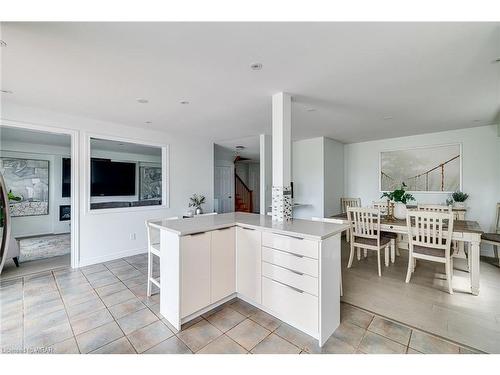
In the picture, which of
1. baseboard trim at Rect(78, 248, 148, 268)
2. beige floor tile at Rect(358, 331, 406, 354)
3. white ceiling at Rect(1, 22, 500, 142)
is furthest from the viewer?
baseboard trim at Rect(78, 248, 148, 268)

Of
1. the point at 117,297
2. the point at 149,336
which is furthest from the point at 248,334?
A: the point at 117,297

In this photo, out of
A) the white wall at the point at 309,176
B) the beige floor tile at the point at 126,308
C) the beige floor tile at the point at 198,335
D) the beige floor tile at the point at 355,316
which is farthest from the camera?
the white wall at the point at 309,176

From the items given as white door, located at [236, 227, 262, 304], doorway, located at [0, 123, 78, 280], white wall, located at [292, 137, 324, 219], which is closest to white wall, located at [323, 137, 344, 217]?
white wall, located at [292, 137, 324, 219]

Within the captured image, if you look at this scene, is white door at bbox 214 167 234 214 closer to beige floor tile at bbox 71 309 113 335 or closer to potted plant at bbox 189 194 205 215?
potted plant at bbox 189 194 205 215

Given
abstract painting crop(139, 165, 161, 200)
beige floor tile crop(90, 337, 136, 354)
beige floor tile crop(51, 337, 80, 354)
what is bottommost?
beige floor tile crop(90, 337, 136, 354)

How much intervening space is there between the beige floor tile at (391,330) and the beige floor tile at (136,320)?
2.01 metres

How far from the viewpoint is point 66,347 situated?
170cm

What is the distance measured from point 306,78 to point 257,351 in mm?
2489

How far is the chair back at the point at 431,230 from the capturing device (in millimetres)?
2586

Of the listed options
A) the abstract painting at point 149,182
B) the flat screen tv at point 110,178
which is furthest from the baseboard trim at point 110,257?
the abstract painting at point 149,182

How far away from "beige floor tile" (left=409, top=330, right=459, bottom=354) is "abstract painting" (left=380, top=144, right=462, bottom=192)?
392cm

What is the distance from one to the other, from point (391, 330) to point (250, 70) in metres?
2.64

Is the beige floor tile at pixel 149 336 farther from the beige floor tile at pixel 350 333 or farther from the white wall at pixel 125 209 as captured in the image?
the white wall at pixel 125 209

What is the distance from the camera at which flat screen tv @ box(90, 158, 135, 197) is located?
505 cm
